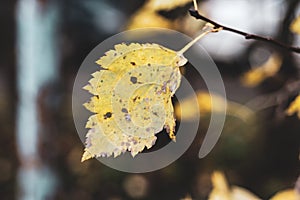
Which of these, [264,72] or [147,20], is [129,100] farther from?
[264,72]

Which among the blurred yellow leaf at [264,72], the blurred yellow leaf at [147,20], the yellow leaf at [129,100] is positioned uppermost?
the blurred yellow leaf at [147,20]

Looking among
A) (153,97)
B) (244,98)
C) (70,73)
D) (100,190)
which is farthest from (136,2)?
(153,97)

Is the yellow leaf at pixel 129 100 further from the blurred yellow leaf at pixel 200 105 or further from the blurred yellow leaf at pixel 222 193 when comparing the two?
the blurred yellow leaf at pixel 200 105

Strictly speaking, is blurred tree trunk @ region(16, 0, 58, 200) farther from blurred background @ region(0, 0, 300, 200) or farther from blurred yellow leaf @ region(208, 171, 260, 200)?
blurred yellow leaf @ region(208, 171, 260, 200)

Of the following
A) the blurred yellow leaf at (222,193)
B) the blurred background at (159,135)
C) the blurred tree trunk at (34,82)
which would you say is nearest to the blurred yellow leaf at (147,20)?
the blurred background at (159,135)

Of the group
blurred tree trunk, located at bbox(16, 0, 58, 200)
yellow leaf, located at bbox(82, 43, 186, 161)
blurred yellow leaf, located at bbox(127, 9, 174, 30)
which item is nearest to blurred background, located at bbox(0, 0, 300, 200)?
blurred tree trunk, located at bbox(16, 0, 58, 200)
